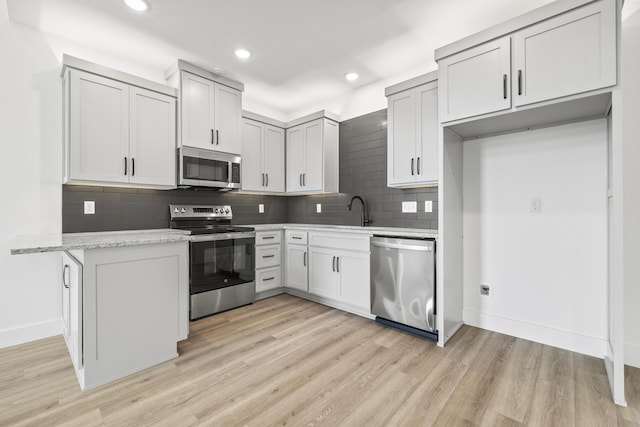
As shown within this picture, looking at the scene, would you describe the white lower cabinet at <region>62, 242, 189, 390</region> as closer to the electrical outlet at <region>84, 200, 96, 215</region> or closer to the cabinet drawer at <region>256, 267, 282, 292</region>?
the electrical outlet at <region>84, 200, 96, 215</region>

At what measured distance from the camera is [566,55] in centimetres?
191

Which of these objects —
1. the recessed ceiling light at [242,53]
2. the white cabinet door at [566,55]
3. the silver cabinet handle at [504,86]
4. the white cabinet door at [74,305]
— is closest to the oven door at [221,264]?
the white cabinet door at [74,305]

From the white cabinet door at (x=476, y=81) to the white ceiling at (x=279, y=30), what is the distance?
43 centimetres

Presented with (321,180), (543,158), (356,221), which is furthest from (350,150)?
(543,158)

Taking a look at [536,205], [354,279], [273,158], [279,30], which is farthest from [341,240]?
[279,30]

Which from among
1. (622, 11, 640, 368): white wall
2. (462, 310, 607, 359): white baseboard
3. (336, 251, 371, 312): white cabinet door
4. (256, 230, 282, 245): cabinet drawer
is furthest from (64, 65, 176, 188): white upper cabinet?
(622, 11, 640, 368): white wall

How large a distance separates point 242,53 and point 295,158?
1543mm

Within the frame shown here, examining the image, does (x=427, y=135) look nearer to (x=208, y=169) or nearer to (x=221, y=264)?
(x=208, y=169)

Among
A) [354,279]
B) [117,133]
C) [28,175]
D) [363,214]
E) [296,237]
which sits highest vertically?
[117,133]

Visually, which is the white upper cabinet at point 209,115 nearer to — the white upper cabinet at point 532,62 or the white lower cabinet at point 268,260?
Answer: the white lower cabinet at point 268,260

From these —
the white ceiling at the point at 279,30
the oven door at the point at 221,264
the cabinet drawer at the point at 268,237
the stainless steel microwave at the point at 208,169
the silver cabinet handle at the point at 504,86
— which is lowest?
the oven door at the point at 221,264

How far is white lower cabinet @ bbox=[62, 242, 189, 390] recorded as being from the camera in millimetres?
1892

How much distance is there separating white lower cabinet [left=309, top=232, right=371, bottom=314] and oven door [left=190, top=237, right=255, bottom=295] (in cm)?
77

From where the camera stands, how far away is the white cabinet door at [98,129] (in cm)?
257
